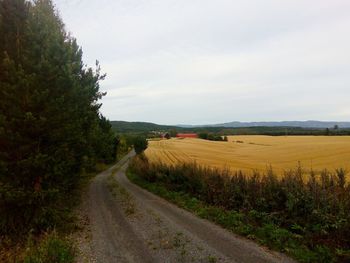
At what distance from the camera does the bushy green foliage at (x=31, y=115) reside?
11.9m

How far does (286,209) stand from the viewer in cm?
1230

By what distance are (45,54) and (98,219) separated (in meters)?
7.94

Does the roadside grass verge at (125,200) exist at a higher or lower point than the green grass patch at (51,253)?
lower

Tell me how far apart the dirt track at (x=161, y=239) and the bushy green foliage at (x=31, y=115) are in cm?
275

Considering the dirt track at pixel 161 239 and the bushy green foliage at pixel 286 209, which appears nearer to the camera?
the dirt track at pixel 161 239

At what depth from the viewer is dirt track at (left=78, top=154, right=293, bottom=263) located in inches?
366

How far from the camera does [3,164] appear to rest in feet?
37.7

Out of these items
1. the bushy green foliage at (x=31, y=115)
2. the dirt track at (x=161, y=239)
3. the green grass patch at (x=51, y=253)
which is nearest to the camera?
the green grass patch at (x=51, y=253)

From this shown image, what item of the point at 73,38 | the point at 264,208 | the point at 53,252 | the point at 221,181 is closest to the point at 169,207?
the point at 221,181

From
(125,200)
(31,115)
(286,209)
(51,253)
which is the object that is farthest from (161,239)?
(125,200)

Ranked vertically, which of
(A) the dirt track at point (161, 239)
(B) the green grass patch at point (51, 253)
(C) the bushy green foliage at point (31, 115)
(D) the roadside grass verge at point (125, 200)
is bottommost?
(D) the roadside grass verge at point (125, 200)

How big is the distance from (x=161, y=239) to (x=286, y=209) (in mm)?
5122

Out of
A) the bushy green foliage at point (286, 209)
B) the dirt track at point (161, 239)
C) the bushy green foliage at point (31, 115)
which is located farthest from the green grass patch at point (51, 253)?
the bushy green foliage at point (286, 209)

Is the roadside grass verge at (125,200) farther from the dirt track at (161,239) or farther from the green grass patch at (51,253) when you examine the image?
the green grass patch at (51,253)
